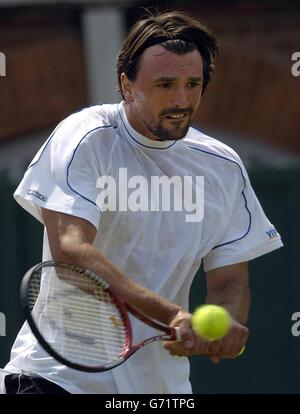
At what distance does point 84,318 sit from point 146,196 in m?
0.47

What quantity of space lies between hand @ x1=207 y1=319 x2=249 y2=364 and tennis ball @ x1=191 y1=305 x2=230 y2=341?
81 millimetres

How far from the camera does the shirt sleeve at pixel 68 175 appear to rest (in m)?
4.18

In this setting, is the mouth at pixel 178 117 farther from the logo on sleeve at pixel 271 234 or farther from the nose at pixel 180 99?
the logo on sleeve at pixel 271 234

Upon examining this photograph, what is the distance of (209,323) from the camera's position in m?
3.90

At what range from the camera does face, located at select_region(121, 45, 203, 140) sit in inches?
168

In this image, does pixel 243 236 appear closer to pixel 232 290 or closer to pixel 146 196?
pixel 232 290

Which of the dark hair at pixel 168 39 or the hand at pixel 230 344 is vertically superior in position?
the dark hair at pixel 168 39

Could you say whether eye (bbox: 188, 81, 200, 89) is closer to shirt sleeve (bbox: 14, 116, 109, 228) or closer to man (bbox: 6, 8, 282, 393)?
man (bbox: 6, 8, 282, 393)

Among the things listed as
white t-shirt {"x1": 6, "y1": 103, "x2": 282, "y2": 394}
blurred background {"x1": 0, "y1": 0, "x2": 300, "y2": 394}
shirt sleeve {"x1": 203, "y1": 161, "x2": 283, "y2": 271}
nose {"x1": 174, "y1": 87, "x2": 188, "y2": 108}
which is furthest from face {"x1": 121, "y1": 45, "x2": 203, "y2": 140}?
blurred background {"x1": 0, "y1": 0, "x2": 300, "y2": 394}

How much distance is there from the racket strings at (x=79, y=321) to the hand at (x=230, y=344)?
11.6 inches

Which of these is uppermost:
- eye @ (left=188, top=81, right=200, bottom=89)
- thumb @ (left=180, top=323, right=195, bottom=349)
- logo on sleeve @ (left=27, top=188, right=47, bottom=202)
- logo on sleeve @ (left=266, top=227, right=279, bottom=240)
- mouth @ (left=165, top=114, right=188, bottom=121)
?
eye @ (left=188, top=81, right=200, bottom=89)

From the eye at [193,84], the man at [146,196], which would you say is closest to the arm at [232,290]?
the man at [146,196]

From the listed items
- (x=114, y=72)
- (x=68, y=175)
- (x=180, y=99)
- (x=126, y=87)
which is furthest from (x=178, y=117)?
(x=114, y=72)

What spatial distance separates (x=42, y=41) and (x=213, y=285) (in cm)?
475
